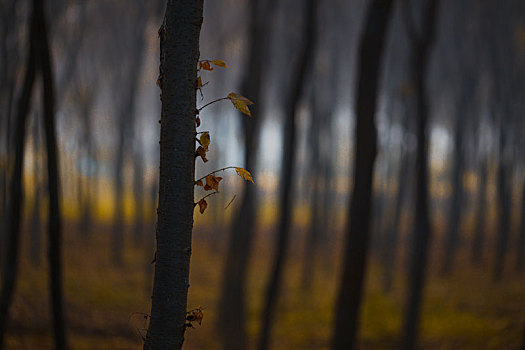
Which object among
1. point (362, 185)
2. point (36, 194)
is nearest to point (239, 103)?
point (362, 185)

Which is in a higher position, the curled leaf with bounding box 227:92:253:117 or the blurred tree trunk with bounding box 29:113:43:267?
the curled leaf with bounding box 227:92:253:117

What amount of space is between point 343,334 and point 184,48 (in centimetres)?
298

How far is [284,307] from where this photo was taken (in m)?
9.70

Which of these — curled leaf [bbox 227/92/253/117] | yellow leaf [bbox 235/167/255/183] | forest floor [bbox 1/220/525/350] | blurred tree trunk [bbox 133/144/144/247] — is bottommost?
forest floor [bbox 1/220/525/350]

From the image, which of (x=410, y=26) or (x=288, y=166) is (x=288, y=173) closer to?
(x=288, y=166)

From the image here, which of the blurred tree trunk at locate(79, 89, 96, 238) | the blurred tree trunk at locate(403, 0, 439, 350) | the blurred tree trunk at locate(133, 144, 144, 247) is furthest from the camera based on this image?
the blurred tree trunk at locate(133, 144, 144, 247)

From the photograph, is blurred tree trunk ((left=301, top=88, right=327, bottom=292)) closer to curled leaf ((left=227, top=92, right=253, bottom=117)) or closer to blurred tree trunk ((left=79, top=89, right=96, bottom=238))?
blurred tree trunk ((left=79, top=89, right=96, bottom=238))

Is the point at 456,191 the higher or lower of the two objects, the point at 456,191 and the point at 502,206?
the higher

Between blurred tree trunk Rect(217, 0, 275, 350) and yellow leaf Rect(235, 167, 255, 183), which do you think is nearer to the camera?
yellow leaf Rect(235, 167, 255, 183)

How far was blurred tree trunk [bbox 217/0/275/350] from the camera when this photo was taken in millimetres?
6117

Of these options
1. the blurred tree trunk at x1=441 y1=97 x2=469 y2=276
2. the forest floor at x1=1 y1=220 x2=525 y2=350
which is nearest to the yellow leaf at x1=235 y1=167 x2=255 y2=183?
the forest floor at x1=1 y1=220 x2=525 y2=350

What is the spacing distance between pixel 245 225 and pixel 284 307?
4.39m

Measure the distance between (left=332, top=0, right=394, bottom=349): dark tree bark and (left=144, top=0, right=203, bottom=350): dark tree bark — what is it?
2.33m

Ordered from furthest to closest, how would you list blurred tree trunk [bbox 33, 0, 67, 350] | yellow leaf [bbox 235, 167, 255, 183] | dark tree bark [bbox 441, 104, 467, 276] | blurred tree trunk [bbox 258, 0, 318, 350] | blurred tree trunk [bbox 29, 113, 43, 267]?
dark tree bark [bbox 441, 104, 467, 276], blurred tree trunk [bbox 29, 113, 43, 267], blurred tree trunk [bbox 258, 0, 318, 350], blurred tree trunk [bbox 33, 0, 67, 350], yellow leaf [bbox 235, 167, 255, 183]
